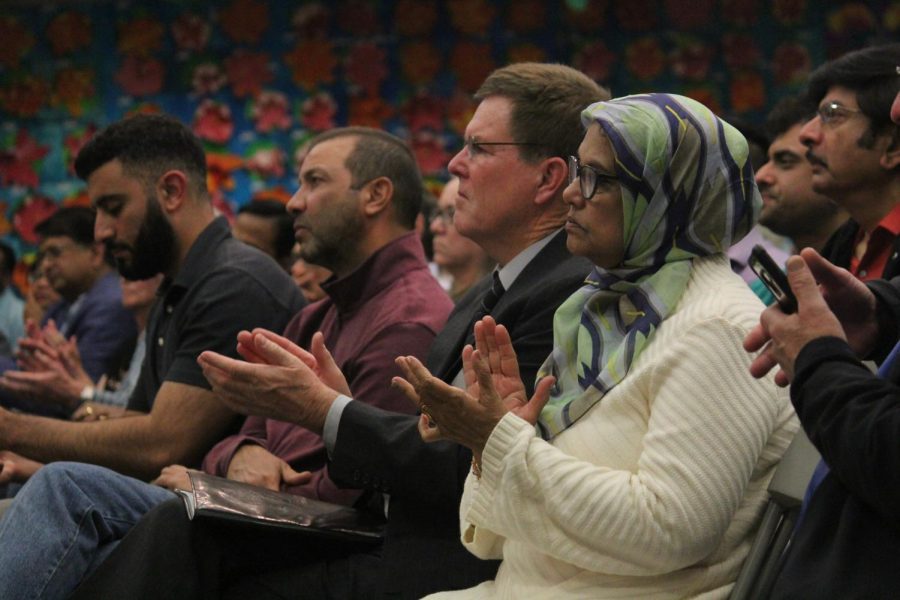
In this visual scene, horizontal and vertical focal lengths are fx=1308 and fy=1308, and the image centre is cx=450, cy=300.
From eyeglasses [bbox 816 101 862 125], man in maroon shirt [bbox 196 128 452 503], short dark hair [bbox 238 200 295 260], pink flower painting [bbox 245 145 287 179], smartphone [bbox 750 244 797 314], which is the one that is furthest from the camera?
pink flower painting [bbox 245 145 287 179]

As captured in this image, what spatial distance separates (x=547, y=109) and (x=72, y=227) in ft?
12.8

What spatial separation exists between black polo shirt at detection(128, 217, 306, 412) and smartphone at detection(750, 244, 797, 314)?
73.3 inches

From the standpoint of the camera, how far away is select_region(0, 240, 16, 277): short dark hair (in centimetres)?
758

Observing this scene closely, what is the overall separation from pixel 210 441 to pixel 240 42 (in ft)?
15.7

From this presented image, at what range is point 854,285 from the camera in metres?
1.79

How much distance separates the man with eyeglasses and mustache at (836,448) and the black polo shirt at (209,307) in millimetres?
1851

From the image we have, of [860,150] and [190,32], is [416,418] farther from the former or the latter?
[190,32]

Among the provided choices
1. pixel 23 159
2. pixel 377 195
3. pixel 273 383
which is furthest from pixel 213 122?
pixel 273 383

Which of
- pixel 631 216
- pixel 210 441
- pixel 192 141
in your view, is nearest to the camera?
pixel 631 216

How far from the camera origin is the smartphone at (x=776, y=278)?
62.3 inches

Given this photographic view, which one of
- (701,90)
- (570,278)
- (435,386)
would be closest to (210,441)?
(570,278)

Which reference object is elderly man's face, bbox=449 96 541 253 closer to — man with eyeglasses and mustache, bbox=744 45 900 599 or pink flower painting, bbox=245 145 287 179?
man with eyeglasses and mustache, bbox=744 45 900 599

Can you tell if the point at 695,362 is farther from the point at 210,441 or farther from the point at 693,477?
the point at 210,441

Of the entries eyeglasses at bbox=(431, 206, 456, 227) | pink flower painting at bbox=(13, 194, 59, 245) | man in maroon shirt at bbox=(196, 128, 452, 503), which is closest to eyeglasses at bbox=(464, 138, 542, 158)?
man in maroon shirt at bbox=(196, 128, 452, 503)
